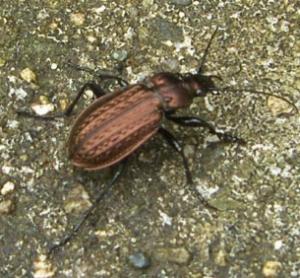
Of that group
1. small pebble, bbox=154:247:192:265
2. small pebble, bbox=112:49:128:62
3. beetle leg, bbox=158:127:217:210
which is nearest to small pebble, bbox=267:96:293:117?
beetle leg, bbox=158:127:217:210

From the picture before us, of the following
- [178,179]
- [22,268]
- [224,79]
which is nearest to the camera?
[22,268]

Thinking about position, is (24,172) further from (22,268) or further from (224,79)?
(224,79)

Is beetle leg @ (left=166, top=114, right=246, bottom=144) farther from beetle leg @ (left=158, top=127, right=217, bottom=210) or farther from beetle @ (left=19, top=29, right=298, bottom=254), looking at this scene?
beetle leg @ (left=158, top=127, right=217, bottom=210)

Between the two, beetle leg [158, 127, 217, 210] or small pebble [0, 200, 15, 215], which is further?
beetle leg [158, 127, 217, 210]

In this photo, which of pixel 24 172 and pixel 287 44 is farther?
pixel 287 44

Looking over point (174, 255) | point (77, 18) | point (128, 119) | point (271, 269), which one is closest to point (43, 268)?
point (174, 255)

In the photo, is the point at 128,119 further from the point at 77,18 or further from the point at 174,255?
the point at 77,18

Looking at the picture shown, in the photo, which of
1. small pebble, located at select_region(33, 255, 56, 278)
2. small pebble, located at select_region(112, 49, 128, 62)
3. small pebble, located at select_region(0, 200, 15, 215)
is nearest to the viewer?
small pebble, located at select_region(33, 255, 56, 278)

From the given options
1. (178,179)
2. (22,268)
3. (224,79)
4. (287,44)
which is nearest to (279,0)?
(287,44)
